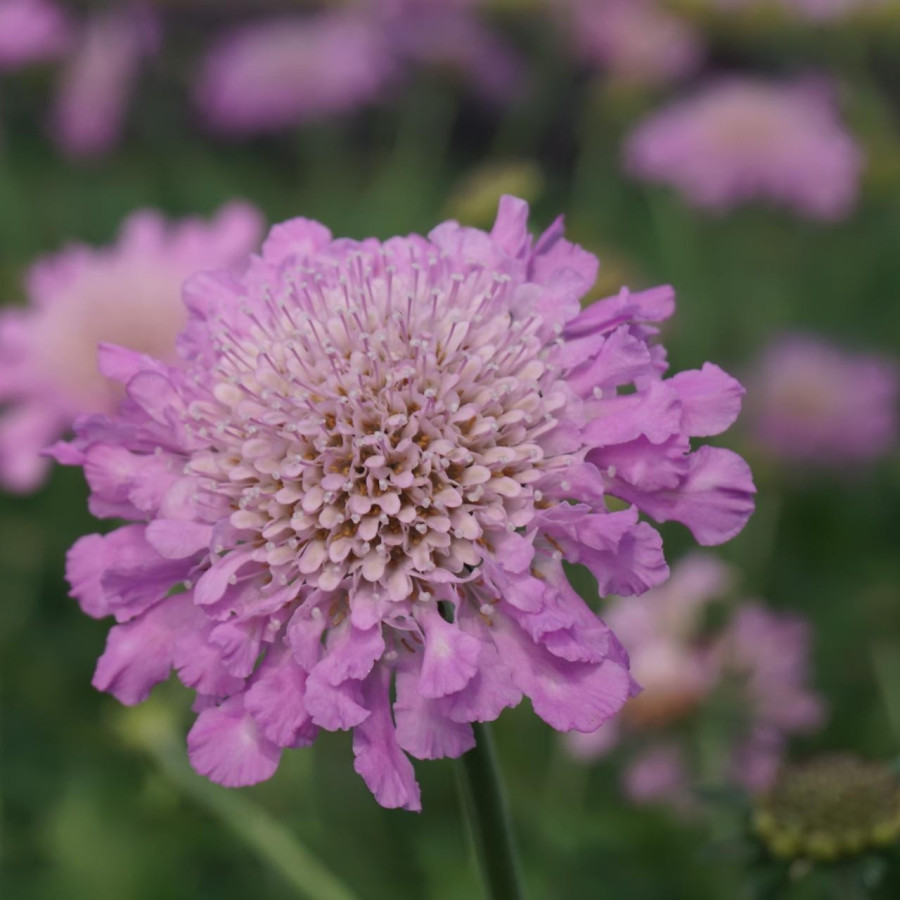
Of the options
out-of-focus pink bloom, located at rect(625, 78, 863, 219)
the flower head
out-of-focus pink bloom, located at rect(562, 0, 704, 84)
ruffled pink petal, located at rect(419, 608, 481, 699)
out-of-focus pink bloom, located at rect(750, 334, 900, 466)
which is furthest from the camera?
out-of-focus pink bloom, located at rect(562, 0, 704, 84)

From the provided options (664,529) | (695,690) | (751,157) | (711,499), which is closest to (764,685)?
(695,690)

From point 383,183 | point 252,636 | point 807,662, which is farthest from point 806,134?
point 252,636

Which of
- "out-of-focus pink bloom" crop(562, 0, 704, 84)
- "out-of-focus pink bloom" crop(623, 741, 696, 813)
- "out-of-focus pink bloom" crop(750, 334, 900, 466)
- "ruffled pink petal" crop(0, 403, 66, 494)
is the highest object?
"ruffled pink petal" crop(0, 403, 66, 494)

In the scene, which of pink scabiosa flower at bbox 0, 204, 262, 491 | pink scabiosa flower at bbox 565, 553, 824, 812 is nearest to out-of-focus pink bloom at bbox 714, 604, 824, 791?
pink scabiosa flower at bbox 565, 553, 824, 812

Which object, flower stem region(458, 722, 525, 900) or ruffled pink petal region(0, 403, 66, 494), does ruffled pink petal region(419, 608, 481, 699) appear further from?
ruffled pink petal region(0, 403, 66, 494)

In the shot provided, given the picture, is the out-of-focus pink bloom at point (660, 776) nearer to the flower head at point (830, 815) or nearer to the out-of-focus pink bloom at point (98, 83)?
the flower head at point (830, 815)
